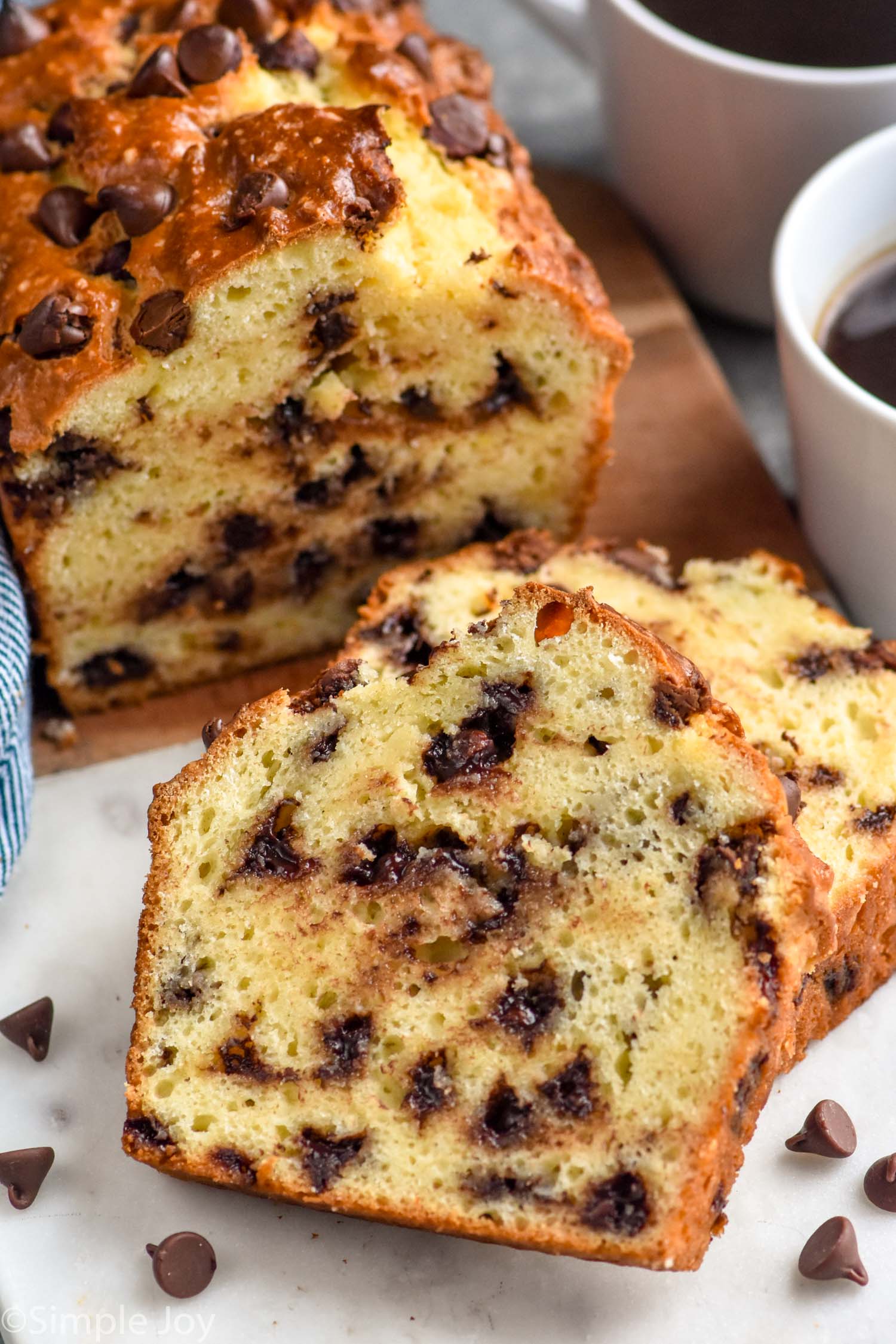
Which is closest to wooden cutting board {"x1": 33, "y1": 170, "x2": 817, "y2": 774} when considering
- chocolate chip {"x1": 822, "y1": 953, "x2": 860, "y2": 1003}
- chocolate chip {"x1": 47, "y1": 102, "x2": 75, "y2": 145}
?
chocolate chip {"x1": 822, "y1": 953, "x2": 860, "y2": 1003}

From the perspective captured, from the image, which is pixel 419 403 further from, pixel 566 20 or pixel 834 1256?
pixel 834 1256

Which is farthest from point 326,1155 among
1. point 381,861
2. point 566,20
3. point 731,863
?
point 566,20

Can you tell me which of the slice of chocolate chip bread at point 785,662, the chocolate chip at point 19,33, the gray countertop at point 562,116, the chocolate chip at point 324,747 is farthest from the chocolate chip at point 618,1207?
the chocolate chip at point 19,33

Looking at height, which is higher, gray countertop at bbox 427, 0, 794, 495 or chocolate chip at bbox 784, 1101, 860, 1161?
gray countertop at bbox 427, 0, 794, 495

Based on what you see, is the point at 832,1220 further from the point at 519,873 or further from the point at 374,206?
the point at 374,206

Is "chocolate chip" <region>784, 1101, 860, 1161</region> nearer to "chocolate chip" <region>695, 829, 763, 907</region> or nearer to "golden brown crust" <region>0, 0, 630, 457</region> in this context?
"chocolate chip" <region>695, 829, 763, 907</region>

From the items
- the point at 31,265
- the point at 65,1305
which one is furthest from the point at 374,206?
the point at 65,1305

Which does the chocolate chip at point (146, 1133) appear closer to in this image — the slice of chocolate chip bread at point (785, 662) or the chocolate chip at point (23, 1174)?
the chocolate chip at point (23, 1174)

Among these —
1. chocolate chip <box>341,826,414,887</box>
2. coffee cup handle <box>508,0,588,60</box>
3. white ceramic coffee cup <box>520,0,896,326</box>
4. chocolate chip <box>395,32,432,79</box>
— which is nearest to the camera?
chocolate chip <box>341,826,414,887</box>
